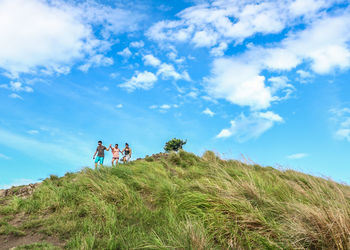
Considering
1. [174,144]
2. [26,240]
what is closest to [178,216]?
[26,240]

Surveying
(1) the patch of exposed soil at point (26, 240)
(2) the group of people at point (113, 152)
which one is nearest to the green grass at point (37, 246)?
(1) the patch of exposed soil at point (26, 240)

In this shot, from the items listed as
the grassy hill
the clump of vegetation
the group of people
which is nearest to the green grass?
the grassy hill

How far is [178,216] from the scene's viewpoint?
5.71m

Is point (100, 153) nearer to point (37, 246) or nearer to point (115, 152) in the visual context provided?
point (115, 152)

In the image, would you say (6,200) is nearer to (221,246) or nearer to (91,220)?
(91,220)

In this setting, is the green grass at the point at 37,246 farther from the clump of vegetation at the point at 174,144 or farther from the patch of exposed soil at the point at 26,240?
the clump of vegetation at the point at 174,144

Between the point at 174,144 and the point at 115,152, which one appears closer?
the point at 115,152

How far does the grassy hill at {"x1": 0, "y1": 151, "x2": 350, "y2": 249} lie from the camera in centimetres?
400

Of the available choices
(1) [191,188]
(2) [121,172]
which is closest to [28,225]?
(2) [121,172]

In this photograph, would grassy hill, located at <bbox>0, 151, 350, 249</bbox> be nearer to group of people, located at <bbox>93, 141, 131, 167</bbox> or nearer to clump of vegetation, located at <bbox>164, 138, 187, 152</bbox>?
group of people, located at <bbox>93, 141, 131, 167</bbox>

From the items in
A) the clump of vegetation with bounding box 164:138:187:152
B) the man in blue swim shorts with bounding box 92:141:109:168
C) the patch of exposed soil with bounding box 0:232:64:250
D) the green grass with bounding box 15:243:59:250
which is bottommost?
the green grass with bounding box 15:243:59:250

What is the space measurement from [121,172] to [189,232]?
6011mm

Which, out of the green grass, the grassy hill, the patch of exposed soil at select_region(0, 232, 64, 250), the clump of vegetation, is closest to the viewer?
the grassy hill

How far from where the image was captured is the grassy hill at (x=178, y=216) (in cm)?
400
